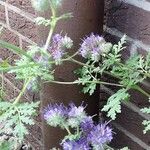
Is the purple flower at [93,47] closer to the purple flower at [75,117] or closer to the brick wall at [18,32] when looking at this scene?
the purple flower at [75,117]

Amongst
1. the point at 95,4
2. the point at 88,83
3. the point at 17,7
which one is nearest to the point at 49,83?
the point at 88,83


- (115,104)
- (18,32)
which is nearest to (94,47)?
(115,104)

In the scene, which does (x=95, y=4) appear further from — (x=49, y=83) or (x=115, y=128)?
(x=115, y=128)

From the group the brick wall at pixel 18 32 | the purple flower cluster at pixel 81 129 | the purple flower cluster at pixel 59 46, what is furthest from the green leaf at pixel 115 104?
the brick wall at pixel 18 32

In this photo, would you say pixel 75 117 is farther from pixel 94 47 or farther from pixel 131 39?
pixel 131 39

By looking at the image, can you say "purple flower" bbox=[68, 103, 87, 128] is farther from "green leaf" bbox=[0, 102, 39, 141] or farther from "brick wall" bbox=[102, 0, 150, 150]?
"brick wall" bbox=[102, 0, 150, 150]
